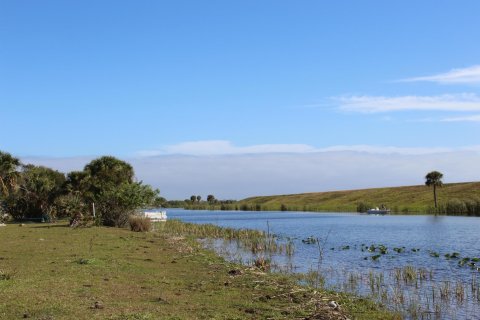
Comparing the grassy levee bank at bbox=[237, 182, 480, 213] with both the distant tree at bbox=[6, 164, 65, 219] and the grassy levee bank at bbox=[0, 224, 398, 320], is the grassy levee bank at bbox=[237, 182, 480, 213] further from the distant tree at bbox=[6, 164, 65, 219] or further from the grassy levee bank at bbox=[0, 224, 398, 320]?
the grassy levee bank at bbox=[0, 224, 398, 320]

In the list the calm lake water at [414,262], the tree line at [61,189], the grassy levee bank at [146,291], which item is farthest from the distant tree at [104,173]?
the grassy levee bank at [146,291]

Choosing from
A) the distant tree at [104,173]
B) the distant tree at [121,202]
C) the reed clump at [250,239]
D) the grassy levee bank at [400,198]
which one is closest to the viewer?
the reed clump at [250,239]

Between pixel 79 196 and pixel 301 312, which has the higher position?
pixel 79 196

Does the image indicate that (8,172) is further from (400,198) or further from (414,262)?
(400,198)

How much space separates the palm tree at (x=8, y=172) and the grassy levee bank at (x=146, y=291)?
1431 inches

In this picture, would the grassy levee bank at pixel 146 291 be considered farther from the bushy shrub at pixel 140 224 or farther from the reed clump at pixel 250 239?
the bushy shrub at pixel 140 224

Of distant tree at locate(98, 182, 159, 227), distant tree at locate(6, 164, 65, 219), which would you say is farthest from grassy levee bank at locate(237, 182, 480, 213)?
distant tree at locate(6, 164, 65, 219)

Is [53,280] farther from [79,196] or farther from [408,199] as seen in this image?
[408,199]

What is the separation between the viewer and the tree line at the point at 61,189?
53.8 meters

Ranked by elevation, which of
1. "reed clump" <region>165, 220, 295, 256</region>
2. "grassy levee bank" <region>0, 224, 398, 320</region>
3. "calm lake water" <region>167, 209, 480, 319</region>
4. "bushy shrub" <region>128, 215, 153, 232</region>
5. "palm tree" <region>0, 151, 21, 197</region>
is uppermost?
"palm tree" <region>0, 151, 21, 197</region>

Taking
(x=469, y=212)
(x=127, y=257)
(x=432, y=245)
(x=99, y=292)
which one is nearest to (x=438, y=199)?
(x=469, y=212)

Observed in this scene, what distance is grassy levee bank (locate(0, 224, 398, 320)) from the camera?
12.9 m

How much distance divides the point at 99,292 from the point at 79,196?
51.0 m

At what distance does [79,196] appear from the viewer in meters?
63.6
